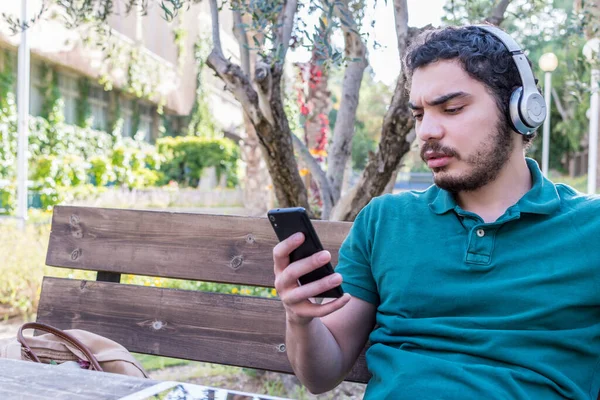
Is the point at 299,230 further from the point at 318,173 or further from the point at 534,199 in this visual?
the point at 318,173

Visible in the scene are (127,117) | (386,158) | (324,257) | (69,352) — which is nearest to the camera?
(324,257)

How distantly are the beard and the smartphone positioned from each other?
57 centimetres

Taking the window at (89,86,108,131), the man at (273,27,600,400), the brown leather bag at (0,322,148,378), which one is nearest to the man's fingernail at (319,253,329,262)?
the man at (273,27,600,400)

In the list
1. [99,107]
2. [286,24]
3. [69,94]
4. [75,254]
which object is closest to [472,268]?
[286,24]

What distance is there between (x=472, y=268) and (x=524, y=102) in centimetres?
48

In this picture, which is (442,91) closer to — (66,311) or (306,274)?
(306,274)

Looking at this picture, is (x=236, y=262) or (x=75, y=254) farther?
(x=75, y=254)

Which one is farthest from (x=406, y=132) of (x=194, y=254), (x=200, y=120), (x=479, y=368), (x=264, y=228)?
(x=200, y=120)

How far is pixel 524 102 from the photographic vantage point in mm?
1957

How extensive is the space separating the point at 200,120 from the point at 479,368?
85.1 feet

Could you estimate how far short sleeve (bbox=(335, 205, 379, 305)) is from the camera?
215 cm

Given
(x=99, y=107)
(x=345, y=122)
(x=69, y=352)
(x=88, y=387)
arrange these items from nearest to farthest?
1. (x=88, y=387)
2. (x=69, y=352)
3. (x=345, y=122)
4. (x=99, y=107)

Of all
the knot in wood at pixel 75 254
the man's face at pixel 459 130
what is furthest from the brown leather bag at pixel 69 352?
the man's face at pixel 459 130

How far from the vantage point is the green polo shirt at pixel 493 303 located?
1848mm
